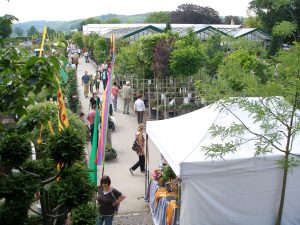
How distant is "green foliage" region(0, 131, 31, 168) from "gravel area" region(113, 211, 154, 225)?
457 cm

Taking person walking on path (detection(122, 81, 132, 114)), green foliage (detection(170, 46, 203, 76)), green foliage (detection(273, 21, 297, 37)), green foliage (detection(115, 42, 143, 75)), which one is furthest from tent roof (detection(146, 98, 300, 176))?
green foliage (detection(115, 42, 143, 75))

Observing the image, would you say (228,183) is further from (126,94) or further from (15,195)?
(126,94)

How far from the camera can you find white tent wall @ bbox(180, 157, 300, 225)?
6.06 m

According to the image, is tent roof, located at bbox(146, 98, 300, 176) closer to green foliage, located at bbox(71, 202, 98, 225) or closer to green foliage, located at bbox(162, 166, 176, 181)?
green foliage, located at bbox(162, 166, 176, 181)

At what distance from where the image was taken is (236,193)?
20.8 ft

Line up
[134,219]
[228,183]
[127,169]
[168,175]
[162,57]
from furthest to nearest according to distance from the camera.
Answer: [162,57]
[127,169]
[134,219]
[168,175]
[228,183]

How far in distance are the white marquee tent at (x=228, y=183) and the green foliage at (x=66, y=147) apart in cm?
263

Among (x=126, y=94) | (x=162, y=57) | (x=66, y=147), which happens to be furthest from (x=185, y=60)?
(x=66, y=147)

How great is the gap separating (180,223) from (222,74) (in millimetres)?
2643

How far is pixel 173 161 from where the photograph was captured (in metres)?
6.29

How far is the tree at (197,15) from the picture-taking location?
71.8 meters

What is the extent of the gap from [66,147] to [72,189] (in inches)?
16.2

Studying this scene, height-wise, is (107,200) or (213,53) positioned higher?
(213,53)

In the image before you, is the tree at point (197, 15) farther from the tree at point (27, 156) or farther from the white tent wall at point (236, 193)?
the tree at point (27, 156)
